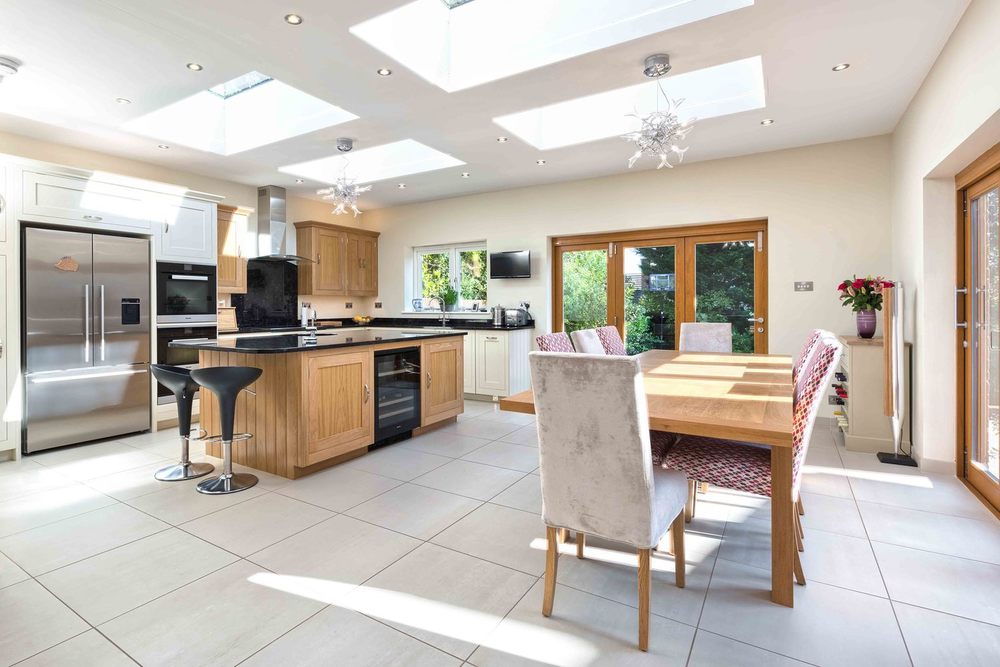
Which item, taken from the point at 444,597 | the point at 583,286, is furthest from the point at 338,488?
the point at 583,286

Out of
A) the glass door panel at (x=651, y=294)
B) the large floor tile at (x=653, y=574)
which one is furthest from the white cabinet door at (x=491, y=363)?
the large floor tile at (x=653, y=574)

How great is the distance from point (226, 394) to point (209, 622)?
146cm

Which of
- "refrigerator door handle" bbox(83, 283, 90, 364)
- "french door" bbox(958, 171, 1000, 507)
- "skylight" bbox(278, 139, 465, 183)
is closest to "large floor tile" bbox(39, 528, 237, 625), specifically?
"refrigerator door handle" bbox(83, 283, 90, 364)

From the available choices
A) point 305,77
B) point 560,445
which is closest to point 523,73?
point 305,77

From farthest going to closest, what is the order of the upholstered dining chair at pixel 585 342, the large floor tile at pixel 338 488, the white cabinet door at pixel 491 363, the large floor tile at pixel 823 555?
the white cabinet door at pixel 491 363 → the upholstered dining chair at pixel 585 342 → the large floor tile at pixel 338 488 → the large floor tile at pixel 823 555

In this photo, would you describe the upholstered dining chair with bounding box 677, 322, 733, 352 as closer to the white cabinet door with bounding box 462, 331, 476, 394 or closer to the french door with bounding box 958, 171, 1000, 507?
the french door with bounding box 958, 171, 1000, 507

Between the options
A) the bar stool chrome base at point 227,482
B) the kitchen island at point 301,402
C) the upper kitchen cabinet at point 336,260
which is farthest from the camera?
the upper kitchen cabinet at point 336,260

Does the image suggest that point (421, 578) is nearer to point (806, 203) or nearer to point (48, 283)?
point (48, 283)

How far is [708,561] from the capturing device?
6.84 ft

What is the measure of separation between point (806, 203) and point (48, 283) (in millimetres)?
6321

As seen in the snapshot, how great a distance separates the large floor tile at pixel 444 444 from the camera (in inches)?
146

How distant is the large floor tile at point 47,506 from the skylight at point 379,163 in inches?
132

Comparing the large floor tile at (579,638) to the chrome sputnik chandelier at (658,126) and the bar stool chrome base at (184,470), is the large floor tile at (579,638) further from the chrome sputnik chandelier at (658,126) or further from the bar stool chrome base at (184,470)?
the chrome sputnik chandelier at (658,126)

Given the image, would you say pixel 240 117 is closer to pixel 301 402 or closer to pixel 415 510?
pixel 301 402
